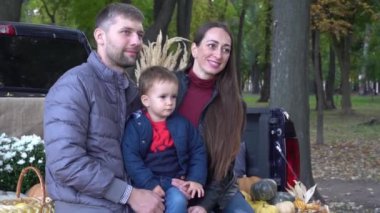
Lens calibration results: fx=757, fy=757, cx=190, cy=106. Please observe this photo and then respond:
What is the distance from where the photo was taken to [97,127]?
3.36 meters

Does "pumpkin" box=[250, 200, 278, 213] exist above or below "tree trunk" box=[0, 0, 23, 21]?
below

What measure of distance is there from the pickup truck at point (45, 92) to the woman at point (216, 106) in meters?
1.02

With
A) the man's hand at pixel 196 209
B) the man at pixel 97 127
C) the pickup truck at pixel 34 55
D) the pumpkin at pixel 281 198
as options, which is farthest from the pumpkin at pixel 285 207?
the pickup truck at pixel 34 55

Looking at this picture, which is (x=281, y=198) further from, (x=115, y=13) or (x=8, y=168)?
(x=115, y=13)

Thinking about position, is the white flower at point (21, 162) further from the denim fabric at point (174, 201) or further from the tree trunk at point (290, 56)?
the tree trunk at point (290, 56)

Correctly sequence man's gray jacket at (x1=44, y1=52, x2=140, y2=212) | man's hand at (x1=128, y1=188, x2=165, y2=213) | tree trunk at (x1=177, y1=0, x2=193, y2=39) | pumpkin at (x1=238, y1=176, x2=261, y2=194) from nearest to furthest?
man's gray jacket at (x1=44, y1=52, x2=140, y2=212) < man's hand at (x1=128, y1=188, x2=165, y2=213) < pumpkin at (x1=238, y1=176, x2=261, y2=194) < tree trunk at (x1=177, y1=0, x2=193, y2=39)

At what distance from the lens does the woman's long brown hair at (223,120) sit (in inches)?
157

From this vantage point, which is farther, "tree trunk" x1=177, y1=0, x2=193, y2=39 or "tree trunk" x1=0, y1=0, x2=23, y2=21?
"tree trunk" x1=177, y1=0, x2=193, y2=39

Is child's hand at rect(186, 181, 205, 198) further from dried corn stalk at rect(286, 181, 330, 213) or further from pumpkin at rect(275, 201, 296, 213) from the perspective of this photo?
dried corn stalk at rect(286, 181, 330, 213)

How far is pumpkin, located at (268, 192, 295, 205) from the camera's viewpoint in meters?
4.93

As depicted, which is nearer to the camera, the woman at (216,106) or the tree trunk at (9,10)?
the woman at (216,106)

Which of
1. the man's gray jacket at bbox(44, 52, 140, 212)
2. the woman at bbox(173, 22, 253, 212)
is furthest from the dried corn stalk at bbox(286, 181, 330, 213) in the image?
the man's gray jacket at bbox(44, 52, 140, 212)

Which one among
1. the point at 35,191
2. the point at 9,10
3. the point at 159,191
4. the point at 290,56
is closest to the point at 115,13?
the point at 159,191

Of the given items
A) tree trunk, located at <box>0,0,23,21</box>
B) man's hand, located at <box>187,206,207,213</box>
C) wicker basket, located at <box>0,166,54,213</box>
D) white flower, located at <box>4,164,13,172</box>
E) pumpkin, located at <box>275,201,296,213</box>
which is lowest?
pumpkin, located at <box>275,201,296,213</box>
